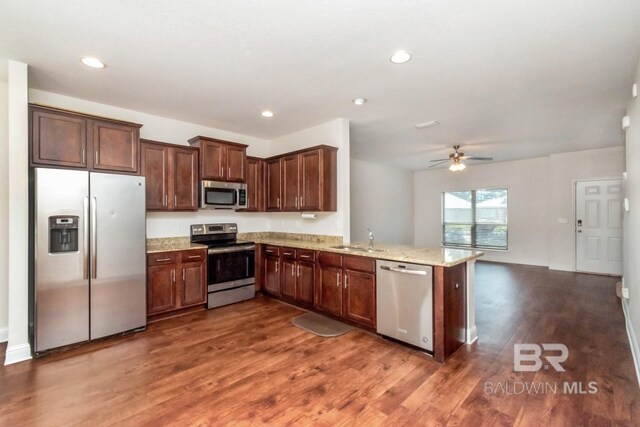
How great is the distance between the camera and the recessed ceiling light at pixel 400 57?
95.0 inches

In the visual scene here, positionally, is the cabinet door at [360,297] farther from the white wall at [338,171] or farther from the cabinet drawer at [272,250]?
the cabinet drawer at [272,250]

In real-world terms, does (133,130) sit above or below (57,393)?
above

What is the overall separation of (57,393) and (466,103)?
479cm

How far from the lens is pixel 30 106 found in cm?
271

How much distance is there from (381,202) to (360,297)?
4913 mm

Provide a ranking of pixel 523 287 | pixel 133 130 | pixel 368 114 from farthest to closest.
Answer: pixel 523 287, pixel 368 114, pixel 133 130

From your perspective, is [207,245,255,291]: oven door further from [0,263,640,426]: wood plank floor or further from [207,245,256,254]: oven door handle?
[0,263,640,426]: wood plank floor

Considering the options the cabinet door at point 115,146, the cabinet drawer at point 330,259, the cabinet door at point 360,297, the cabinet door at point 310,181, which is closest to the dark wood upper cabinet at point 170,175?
the cabinet door at point 115,146

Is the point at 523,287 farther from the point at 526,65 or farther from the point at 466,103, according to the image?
the point at 526,65

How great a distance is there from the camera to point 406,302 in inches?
113

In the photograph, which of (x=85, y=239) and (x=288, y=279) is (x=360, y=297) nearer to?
(x=288, y=279)

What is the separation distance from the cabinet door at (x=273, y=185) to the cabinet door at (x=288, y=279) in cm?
96

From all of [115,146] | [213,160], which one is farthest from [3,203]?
[213,160]

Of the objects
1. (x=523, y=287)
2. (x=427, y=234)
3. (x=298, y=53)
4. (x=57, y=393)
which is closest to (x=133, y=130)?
(x=298, y=53)
